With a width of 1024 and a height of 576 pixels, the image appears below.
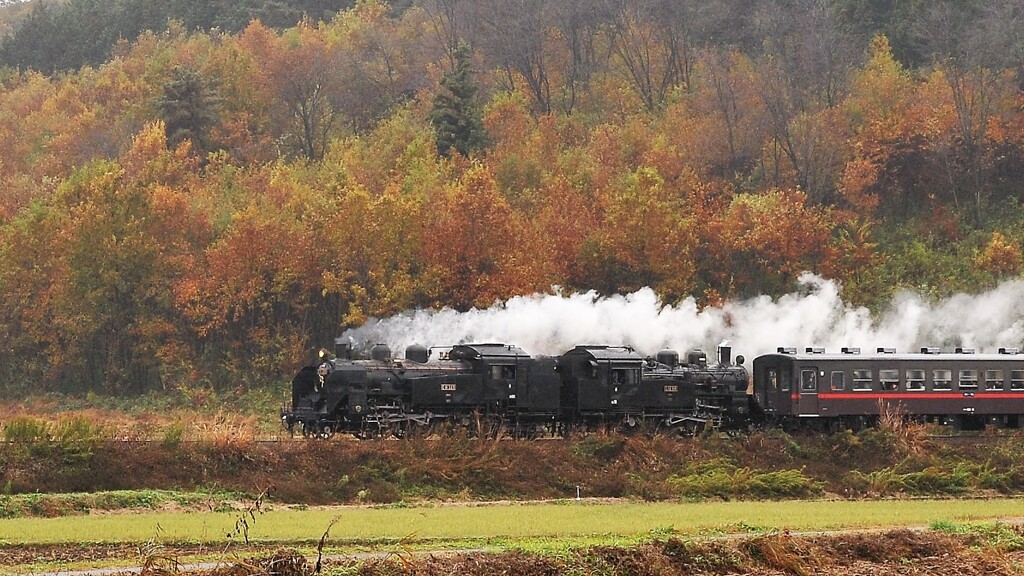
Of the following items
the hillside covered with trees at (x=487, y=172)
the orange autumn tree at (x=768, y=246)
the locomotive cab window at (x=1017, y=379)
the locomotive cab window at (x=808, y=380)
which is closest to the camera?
the locomotive cab window at (x=808, y=380)

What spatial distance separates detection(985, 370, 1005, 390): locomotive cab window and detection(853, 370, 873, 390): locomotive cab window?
4637 mm

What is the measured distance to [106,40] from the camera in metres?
139

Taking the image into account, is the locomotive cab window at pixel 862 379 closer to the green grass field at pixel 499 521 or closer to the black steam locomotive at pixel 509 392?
the black steam locomotive at pixel 509 392

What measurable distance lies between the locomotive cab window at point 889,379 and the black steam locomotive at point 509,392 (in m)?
4.57

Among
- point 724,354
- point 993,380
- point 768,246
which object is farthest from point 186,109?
point 993,380

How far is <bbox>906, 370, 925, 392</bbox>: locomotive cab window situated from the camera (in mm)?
48312

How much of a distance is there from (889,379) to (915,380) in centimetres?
96

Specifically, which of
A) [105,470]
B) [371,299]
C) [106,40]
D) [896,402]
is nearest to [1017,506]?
[896,402]

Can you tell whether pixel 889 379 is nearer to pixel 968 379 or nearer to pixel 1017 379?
pixel 968 379

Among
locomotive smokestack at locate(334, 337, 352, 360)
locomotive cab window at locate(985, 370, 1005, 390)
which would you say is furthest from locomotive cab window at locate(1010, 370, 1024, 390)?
locomotive smokestack at locate(334, 337, 352, 360)

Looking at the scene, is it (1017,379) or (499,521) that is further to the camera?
(1017,379)

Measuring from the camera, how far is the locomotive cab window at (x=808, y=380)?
156 feet

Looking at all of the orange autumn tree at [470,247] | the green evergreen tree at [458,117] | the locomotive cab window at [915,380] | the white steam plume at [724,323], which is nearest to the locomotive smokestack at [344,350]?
the white steam plume at [724,323]

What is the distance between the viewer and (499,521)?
3088 cm
